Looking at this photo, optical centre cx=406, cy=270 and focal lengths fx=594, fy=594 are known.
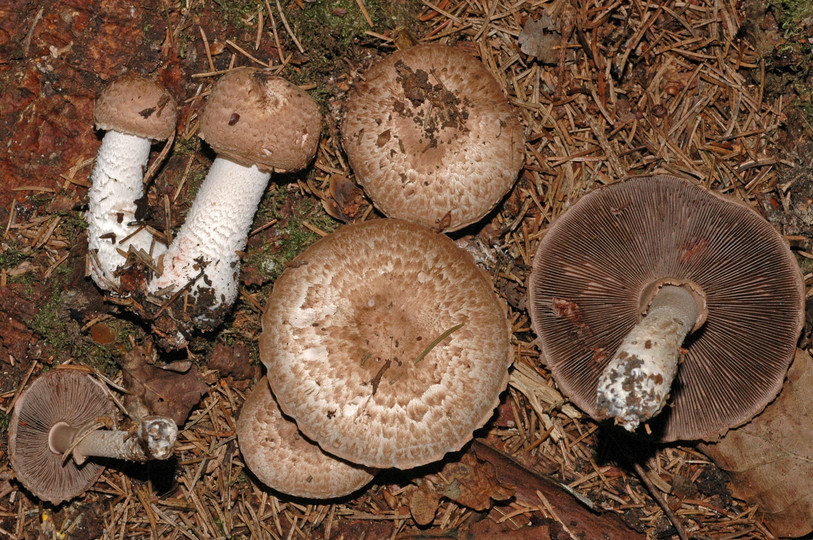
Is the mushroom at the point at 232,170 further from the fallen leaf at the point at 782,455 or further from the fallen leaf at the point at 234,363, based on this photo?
the fallen leaf at the point at 782,455

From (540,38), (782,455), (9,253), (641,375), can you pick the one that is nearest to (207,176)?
(9,253)

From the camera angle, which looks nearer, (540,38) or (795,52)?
(795,52)

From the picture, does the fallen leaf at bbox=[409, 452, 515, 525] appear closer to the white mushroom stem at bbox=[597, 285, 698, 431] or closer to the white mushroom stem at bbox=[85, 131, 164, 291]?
the white mushroom stem at bbox=[597, 285, 698, 431]

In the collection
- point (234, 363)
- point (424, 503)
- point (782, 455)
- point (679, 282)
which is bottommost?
point (424, 503)

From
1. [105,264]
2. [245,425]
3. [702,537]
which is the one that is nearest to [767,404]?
[702,537]

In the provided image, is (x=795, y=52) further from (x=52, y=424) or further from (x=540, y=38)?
(x=52, y=424)

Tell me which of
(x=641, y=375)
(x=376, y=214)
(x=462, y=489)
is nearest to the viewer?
(x=641, y=375)
